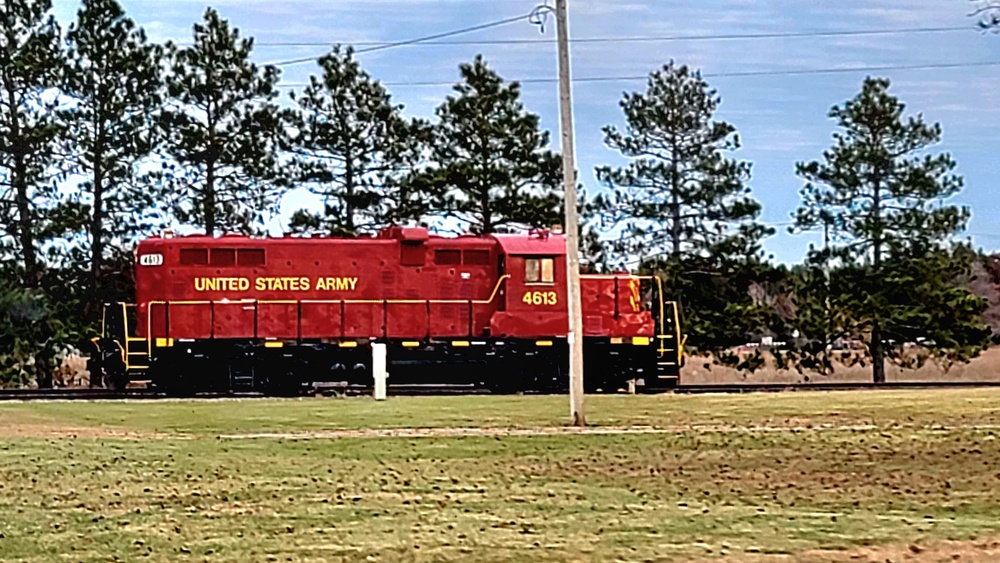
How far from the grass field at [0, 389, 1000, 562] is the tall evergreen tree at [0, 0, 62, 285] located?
1893 centimetres

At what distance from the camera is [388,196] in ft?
149

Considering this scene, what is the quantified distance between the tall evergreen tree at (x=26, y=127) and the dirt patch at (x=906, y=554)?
116 ft

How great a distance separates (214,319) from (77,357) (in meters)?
13.4

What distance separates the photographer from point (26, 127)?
42812mm

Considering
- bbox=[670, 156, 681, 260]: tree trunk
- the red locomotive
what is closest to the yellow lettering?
the red locomotive

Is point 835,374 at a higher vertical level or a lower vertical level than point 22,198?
lower

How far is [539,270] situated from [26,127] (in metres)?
16.5

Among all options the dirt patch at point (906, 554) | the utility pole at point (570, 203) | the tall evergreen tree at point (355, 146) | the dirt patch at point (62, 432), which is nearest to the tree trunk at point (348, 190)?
the tall evergreen tree at point (355, 146)

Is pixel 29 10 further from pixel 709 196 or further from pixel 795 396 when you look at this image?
pixel 795 396

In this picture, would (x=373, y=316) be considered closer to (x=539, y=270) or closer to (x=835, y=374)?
(x=539, y=270)

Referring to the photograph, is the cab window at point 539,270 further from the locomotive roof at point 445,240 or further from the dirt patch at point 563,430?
the dirt patch at point 563,430

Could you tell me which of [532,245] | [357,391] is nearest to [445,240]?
[532,245]

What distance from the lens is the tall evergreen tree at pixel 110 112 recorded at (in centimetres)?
4328

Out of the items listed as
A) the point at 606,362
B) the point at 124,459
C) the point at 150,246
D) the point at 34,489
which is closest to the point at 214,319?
the point at 150,246
